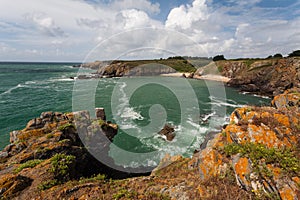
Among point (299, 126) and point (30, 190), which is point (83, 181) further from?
point (299, 126)

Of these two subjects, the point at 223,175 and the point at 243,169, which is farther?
the point at 223,175

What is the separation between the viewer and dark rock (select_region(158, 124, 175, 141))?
63.1 feet

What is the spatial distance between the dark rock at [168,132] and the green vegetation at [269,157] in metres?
13.6

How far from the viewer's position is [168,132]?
2028 centimetres

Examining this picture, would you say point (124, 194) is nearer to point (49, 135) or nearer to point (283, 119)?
point (49, 135)

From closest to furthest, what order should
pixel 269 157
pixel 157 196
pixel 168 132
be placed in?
1. pixel 269 157
2. pixel 157 196
3. pixel 168 132

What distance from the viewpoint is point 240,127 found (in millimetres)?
7039

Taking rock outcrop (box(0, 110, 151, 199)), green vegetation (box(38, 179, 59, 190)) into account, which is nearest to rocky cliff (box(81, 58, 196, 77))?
rock outcrop (box(0, 110, 151, 199))

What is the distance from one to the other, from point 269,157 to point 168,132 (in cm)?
1561

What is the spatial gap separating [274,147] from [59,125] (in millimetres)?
12845

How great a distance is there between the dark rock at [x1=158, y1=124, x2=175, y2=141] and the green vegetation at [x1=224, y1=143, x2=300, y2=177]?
13.6m

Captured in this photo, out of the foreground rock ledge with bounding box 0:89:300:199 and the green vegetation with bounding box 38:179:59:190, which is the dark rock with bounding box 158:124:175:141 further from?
the green vegetation with bounding box 38:179:59:190

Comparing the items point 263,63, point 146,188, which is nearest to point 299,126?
point 146,188

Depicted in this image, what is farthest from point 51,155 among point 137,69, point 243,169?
point 137,69
